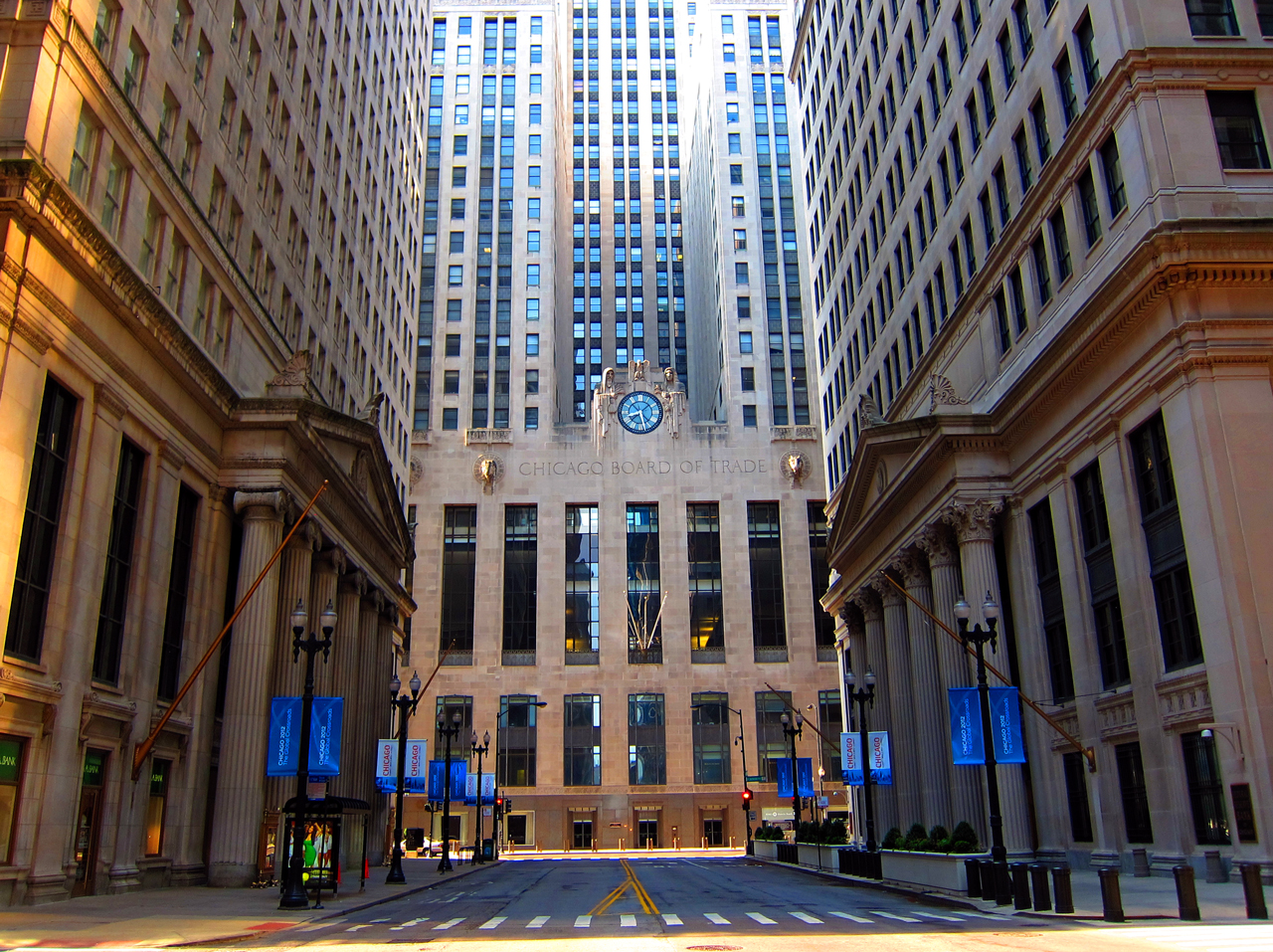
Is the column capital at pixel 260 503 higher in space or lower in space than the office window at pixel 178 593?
higher

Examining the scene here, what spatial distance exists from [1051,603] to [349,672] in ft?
95.0

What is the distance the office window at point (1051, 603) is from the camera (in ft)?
116

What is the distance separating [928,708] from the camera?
42.9m

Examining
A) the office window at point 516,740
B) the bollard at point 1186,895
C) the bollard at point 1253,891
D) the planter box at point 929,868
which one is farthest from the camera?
the office window at point 516,740

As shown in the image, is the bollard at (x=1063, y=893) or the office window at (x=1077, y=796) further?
the office window at (x=1077, y=796)

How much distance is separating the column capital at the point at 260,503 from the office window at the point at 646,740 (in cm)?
5887

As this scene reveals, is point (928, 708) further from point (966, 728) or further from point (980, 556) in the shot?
point (966, 728)

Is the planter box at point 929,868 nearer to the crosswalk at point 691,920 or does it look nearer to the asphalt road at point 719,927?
the asphalt road at point 719,927

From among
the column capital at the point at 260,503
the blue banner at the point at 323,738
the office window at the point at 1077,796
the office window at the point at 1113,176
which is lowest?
the office window at the point at 1077,796

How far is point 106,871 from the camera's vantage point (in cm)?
2705

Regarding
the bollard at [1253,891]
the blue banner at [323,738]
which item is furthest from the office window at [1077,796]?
the blue banner at [323,738]

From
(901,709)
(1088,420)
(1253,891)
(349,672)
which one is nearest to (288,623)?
(349,672)

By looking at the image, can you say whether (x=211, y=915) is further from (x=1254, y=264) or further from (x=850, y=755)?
(x=1254, y=264)

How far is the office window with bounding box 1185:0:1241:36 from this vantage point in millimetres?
30875
